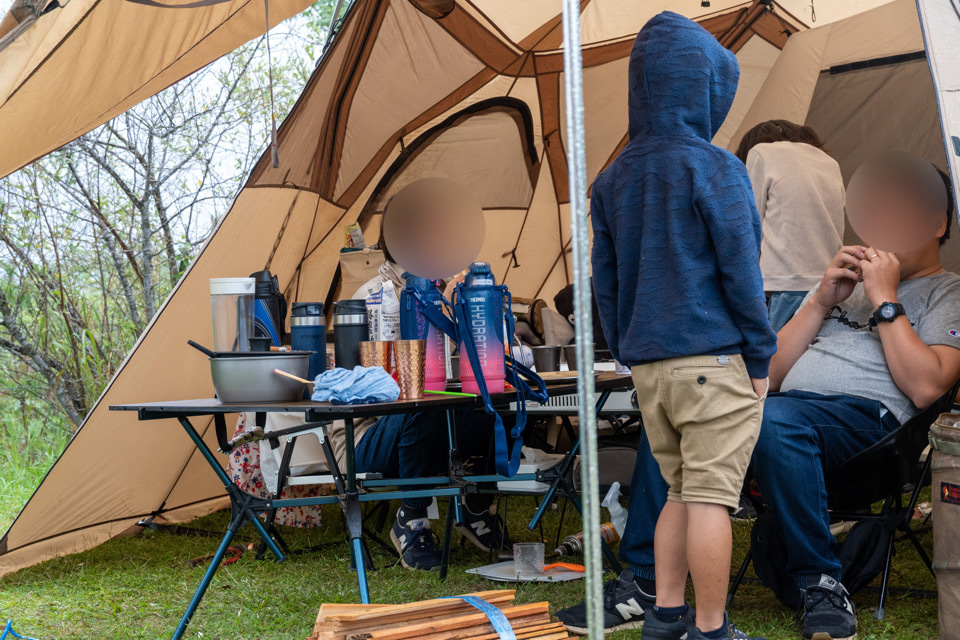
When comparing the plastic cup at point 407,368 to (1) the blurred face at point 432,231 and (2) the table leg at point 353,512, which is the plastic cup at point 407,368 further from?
(1) the blurred face at point 432,231

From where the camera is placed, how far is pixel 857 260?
2.35 metres

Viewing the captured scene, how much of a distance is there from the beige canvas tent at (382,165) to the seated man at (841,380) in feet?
6.48

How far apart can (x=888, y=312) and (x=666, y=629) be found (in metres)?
0.98

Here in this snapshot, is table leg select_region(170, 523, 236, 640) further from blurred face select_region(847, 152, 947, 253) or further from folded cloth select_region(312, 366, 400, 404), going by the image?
blurred face select_region(847, 152, 947, 253)

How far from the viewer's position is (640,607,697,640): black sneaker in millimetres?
1922

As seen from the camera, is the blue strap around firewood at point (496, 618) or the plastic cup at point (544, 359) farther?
the plastic cup at point (544, 359)

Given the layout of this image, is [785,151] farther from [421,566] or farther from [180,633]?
[180,633]

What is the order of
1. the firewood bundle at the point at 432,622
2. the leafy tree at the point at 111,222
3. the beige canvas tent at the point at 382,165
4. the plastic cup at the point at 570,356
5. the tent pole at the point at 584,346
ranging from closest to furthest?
1. the tent pole at the point at 584,346
2. the firewood bundle at the point at 432,622
3. the plastic cup at the point at 570,356
4. the beige canvas tent at the point at 382,165
5. the leafy tree at the point at 111,222

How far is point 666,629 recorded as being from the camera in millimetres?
1923

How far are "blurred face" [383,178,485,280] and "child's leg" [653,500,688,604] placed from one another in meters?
1.02

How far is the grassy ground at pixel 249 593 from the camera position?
234cm

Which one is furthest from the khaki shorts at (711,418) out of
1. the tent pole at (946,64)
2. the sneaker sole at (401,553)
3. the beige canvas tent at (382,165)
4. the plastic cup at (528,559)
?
the beige canvas tent at (382,165)

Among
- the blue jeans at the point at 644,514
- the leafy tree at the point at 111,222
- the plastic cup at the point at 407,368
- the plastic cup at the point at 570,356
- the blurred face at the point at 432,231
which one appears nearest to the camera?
the plastic cup at the point at 407,368

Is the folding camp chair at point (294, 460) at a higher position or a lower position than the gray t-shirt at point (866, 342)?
lower
